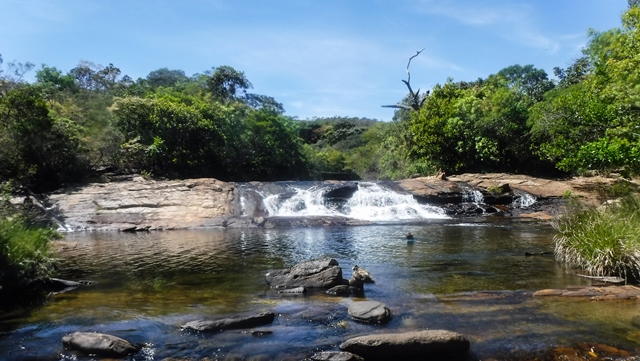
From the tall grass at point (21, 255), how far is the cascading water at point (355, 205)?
51.3 ft

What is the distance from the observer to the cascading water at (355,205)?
82.1 feet

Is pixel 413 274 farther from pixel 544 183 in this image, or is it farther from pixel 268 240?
pixel 544 183

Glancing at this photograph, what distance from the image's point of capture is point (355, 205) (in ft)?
85.7

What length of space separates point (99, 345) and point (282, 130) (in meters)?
39.5

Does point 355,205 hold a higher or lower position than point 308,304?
higher

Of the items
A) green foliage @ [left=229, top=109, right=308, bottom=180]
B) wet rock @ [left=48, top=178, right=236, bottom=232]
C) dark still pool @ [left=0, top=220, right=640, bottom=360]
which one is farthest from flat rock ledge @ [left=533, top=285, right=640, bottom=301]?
green foliage @ [left=229, top=109, right=308, bottom=180]

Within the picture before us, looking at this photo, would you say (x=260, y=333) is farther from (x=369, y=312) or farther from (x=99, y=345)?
(x=99, y=345)

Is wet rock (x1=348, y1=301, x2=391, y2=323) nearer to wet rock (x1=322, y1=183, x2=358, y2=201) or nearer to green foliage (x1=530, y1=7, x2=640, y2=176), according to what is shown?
green foliage (x1=530, y1=7, x2=640, y2=176)

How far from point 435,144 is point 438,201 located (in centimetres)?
995

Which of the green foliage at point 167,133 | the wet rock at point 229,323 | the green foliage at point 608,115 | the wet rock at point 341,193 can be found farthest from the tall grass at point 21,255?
the green foliage at point 167,133

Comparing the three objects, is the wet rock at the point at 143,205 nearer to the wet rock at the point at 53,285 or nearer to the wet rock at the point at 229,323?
the wet rock at the point at 53,285

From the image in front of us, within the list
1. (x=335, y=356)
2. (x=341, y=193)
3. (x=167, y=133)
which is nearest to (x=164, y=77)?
(x=167, y=133)

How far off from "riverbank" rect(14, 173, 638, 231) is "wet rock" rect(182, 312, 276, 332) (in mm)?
15199

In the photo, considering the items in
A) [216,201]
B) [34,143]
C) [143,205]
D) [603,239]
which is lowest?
[603,239]
